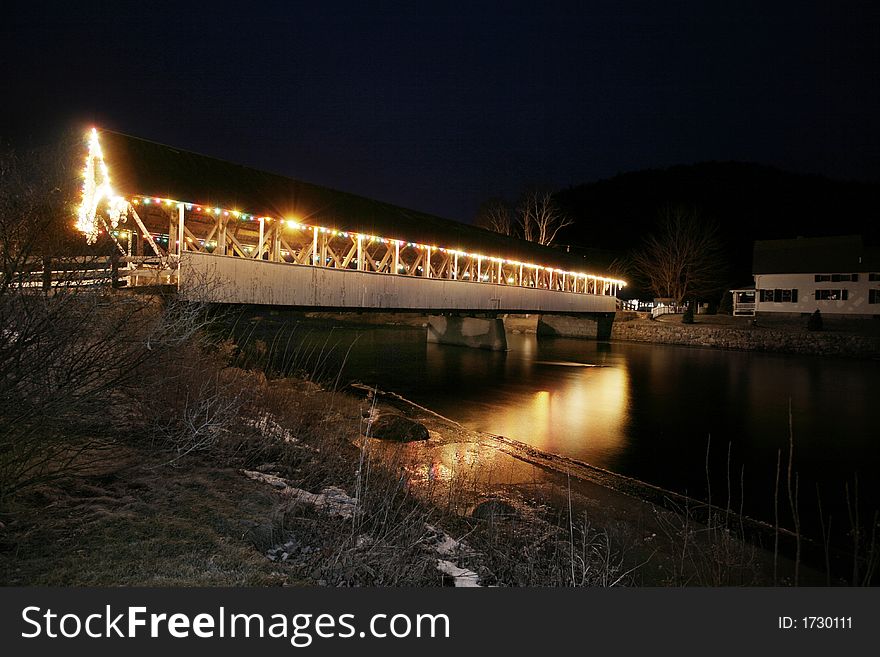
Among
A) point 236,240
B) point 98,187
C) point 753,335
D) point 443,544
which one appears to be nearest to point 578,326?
point 753,335

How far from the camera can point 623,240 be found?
281 feet

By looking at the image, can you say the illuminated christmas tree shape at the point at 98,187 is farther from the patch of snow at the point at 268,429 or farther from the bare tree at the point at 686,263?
the bare tree at the point at 686,263

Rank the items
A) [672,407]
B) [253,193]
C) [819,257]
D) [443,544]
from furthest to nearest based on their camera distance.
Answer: [819,257] → [672,407] → [253,193] → [443,544]

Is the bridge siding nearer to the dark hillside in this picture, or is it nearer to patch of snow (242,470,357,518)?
patch of snow (242,470,357,518)

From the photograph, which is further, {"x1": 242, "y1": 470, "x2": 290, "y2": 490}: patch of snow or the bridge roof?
the bridge roof

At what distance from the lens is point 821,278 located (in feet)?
125

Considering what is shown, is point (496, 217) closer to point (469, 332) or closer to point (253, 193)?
point (469, 332)

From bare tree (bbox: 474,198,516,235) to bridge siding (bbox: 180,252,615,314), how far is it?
21434mm

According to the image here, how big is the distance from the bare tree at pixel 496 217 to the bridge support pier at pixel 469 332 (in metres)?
16.5

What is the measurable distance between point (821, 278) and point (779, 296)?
2.99 m

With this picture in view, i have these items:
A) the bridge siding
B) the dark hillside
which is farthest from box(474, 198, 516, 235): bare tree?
the dark hillside

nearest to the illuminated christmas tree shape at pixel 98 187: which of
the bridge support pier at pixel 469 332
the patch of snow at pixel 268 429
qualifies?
the patch of snow at pixel 268 429

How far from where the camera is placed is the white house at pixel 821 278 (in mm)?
36125

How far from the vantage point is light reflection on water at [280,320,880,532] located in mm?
10109
